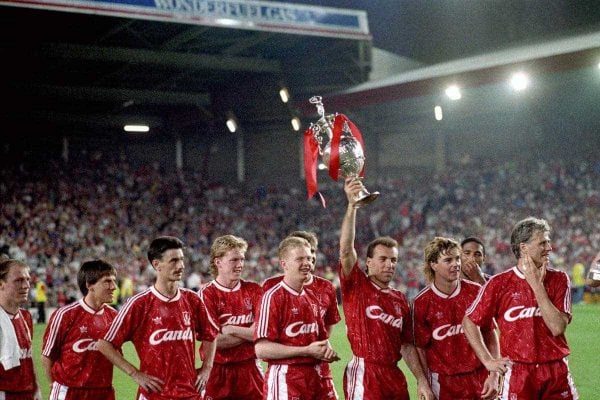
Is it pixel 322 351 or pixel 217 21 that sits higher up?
pixel 217 21

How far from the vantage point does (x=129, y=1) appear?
67.5 ft

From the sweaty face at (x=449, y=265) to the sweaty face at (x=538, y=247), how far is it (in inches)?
31.3

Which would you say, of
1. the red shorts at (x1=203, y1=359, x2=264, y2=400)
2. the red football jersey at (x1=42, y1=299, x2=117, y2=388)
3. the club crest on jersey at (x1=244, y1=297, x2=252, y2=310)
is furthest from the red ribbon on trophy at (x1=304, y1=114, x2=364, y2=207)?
the red football jersey at (x1=42, y1=299, x2=117, y2=388)

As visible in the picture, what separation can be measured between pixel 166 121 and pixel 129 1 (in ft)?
45.7

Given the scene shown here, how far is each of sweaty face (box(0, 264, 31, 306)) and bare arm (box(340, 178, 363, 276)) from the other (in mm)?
2528

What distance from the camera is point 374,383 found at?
596cm

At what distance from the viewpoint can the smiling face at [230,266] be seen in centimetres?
711

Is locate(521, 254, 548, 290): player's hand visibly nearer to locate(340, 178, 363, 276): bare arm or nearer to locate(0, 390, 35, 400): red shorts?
locate(340, 178, 363, 276): bare arm

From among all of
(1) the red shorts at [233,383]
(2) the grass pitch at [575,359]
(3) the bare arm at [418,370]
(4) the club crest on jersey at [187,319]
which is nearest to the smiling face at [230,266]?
(1) the red shorts at [233,383]

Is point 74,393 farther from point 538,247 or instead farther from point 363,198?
point 538,247

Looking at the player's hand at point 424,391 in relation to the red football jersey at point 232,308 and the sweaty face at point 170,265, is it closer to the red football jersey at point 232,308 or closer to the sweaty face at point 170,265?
the red football jersey at point 232,308

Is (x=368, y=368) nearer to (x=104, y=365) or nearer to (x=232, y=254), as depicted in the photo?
Answer: (x=232, y=254)

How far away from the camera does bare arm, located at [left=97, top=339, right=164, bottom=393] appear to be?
564cm

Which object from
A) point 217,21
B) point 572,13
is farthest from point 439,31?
point 217,21
